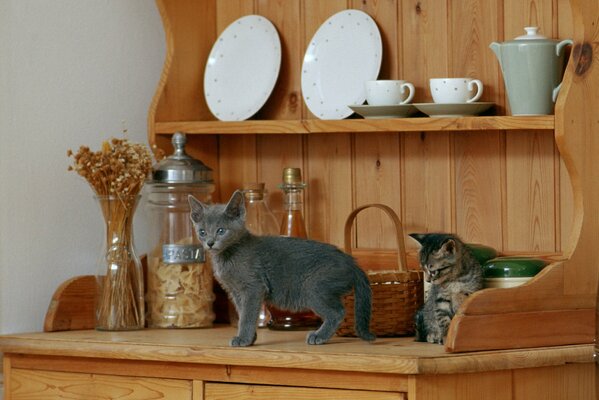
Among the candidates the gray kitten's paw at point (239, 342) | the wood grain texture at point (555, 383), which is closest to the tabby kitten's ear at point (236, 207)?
the gray kitten's paw at point (239, 342)

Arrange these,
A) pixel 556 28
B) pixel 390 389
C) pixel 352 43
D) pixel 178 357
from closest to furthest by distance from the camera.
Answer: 1. pixel 390 389
2. pixel 178 357
3. pixel 556 28
4. pixel 352 43

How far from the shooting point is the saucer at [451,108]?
2.17m

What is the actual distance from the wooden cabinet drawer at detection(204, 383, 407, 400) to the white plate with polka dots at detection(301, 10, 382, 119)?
62 centimetres

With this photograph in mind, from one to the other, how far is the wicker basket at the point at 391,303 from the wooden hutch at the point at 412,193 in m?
0.07

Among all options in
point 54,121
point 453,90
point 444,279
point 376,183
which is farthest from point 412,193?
point 54,121

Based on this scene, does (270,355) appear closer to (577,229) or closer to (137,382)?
(137,382)

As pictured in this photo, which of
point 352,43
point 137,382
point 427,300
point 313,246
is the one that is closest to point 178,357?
point 137,382

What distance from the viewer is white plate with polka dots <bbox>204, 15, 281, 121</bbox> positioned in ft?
8.03

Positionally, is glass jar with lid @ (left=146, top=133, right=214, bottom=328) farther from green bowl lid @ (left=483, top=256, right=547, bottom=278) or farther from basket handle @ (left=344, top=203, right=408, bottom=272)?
green bowl lid @ (left=483, top=256, right=547, bottom=278)

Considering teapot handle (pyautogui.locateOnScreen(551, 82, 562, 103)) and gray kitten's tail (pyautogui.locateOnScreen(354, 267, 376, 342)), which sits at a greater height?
teapot handle (pyautogui.locateOnScreen(551, 82, 562, 103))

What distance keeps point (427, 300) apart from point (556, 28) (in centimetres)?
58

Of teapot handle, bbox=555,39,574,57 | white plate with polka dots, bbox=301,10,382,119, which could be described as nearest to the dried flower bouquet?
white plate with polka dots, bbox=301,10,382,119

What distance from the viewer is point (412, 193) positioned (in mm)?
2391

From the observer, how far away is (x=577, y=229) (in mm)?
2016
